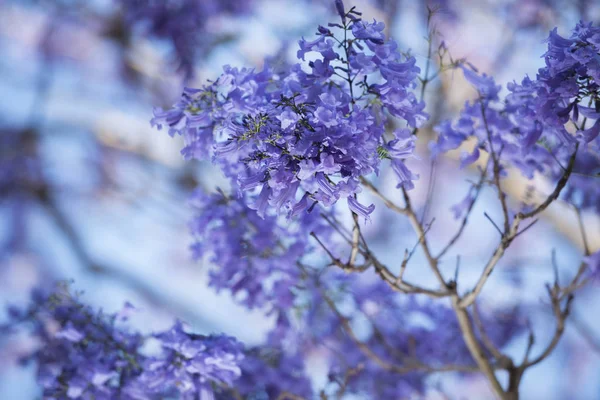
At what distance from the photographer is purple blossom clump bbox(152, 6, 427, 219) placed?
0.94m

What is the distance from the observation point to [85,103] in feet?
15.2

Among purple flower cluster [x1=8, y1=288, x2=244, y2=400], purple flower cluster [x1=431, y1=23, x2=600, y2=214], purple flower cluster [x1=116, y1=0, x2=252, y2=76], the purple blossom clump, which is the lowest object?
purple flower cluster [x1=8, y1=288, x2=244, y2=400]

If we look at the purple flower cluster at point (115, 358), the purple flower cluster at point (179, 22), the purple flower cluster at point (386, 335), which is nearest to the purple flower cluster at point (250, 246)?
the purple flower cluster at point (115, 358)

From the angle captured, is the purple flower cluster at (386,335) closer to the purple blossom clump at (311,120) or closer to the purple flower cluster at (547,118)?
the purple flower cluster at (547,118)

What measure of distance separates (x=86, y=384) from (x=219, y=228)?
1.52 feet

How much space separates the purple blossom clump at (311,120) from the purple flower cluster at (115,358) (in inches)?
14.5

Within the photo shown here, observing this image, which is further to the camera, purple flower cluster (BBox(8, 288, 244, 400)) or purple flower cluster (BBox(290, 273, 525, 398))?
purple flower cluster (BBox(290, 273, 525, 398))

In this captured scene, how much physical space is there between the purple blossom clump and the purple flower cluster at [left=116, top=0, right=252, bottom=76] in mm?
2023

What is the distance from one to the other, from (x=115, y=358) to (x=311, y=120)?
85 centimetres

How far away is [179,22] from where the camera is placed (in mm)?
3326

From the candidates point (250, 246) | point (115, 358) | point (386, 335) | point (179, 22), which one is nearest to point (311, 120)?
point (250, 246)

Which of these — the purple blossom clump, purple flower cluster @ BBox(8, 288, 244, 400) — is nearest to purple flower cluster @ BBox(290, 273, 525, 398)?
purple flower cluster @ BBox(8, 288, 244, 400)

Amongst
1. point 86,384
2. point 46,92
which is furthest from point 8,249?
point 86,384

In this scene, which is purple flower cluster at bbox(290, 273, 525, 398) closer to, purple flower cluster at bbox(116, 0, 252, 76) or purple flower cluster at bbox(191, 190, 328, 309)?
purple flower cluster at bbox(191, 190, 328, 309)
